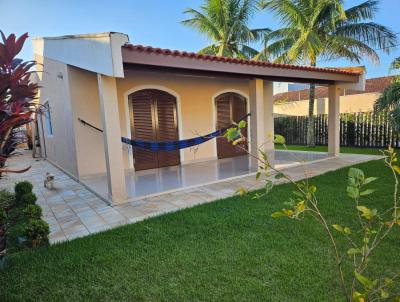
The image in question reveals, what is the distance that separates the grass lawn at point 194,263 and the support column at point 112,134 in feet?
3.99

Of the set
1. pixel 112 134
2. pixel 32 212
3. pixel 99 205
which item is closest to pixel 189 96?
pixel 112 134

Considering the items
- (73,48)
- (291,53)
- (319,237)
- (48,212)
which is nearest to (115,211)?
(48,212)

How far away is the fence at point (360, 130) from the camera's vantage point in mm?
10531

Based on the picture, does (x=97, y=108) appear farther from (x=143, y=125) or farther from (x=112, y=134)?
(x=112, y=134)

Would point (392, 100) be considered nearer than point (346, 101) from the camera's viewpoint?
Yes

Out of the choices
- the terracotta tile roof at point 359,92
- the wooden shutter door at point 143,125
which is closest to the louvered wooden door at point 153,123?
the wooden shutter door at point 143,125

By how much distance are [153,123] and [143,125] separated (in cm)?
32

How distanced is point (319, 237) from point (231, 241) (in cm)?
99

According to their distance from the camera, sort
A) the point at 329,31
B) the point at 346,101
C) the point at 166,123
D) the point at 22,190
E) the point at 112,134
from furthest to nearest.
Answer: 1. the point at 346,101
2. the point at 329,31
3. the point at 166,123
4. the point at 22,190
5. the point at 112,134

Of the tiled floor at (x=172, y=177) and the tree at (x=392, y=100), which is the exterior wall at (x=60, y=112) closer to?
the tiled floor at (x=172, y=177)

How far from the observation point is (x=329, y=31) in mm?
10602

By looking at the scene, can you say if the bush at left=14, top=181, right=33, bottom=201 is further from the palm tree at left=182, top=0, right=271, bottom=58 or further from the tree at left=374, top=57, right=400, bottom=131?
the palm tree at left=182, top=0, right=271, bottom=58

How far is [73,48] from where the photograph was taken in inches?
208

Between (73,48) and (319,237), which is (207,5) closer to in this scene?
(73,48)
